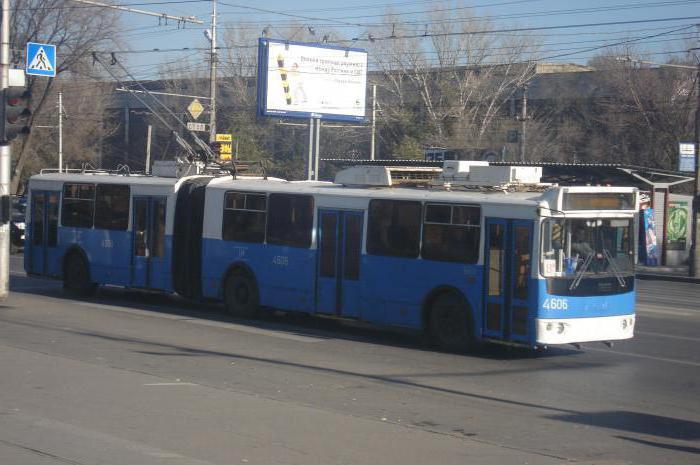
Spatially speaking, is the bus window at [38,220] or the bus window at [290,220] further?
the bus window at [38,220]

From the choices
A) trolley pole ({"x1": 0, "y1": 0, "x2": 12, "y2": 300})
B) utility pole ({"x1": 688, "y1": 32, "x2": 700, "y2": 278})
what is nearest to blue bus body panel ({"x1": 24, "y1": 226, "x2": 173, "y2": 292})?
trolley pole ({"x1": 0, "y1": 0, "x2": 12, "y2": 300})

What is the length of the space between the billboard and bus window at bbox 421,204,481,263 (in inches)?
860

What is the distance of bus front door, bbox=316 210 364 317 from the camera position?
17.2 metres

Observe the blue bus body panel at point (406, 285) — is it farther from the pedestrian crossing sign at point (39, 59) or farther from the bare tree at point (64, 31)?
the bare tree at point (64, 31)

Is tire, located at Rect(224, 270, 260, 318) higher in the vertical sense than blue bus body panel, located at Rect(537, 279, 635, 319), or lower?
lower

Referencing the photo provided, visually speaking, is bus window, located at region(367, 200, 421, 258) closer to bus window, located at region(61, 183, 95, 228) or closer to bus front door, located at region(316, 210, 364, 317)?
bus front door, located at region(316, 210, 364, 317)

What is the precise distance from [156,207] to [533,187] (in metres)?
8.91

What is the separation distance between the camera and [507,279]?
580 inches

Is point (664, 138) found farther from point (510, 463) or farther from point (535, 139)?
point (510, 463)

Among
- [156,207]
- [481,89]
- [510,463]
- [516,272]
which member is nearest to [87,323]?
[156,207]

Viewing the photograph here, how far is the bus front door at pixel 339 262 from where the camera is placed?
1716cm

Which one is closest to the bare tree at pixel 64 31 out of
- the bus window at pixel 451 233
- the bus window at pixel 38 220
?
the bus window at pixel 38 220

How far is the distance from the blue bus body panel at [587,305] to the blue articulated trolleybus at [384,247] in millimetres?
19

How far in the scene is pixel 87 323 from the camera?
698 inches
